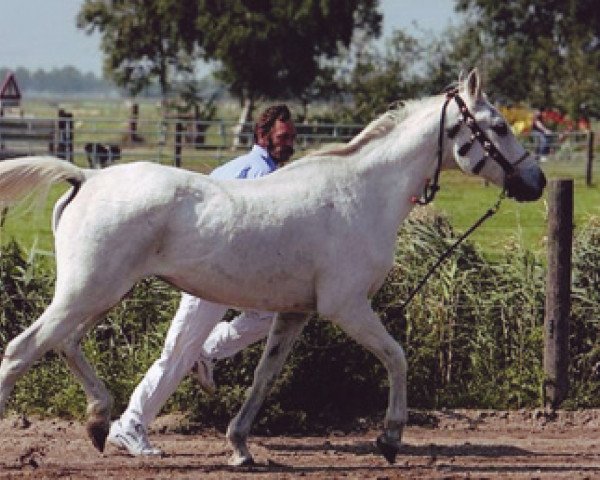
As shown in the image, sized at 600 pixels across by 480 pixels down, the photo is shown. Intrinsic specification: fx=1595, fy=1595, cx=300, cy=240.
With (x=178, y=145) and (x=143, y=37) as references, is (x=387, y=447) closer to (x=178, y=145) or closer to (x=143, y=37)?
(x=178, y=145)

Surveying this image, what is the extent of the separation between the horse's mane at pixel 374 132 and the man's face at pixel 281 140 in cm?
40

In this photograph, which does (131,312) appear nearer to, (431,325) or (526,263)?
(431,325)

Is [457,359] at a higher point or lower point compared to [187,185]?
Answer: lower

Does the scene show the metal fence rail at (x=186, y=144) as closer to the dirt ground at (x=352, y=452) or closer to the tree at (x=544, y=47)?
the tree at (x=544, y=47)

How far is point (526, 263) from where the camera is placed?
11.1 m

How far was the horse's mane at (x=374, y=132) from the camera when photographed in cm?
889

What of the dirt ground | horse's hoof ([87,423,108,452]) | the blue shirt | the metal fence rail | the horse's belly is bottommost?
the metal fence rail

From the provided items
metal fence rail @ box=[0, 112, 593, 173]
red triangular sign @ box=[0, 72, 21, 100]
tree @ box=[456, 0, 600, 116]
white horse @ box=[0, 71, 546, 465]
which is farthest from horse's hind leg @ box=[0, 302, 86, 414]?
tree @ box=[456, 0, 600, 116]

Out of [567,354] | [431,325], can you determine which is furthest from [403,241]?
[567,354]

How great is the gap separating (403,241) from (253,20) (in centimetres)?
3337

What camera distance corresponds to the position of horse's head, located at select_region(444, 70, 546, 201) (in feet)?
29.0

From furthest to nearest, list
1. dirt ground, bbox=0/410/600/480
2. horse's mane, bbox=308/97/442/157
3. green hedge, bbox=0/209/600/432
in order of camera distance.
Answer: green hedge, bbox=0/209/600/432 → horse's mane, bbox=308/97/442/157 → dirt ground, bbox=0/410/600/480

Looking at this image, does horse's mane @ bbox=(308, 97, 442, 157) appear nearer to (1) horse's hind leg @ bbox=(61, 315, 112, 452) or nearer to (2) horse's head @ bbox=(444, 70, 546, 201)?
(2) horse's head @ bbox=(444, 70, 546, 201)

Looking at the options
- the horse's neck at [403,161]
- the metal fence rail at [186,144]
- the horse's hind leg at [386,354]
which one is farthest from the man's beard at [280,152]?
the metal fence rail at [186,144]
